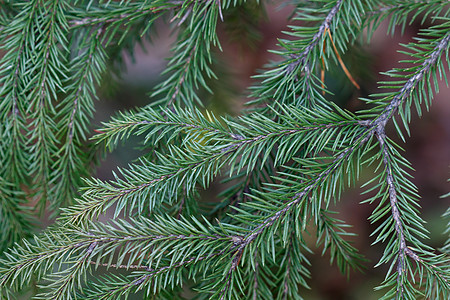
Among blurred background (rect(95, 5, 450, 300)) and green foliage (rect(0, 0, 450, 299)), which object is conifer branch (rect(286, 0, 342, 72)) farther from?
blurred background (rect(95, 5, 450, 300))

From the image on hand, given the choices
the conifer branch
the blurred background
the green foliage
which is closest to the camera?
the green foliage

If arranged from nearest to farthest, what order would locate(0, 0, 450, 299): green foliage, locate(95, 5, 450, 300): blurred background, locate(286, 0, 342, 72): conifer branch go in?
locate(0, 0, 450, 299): green foliage → locate(286, 0, 342, 72): conifer branch → locate(95, 5, 450, 300): blurred background

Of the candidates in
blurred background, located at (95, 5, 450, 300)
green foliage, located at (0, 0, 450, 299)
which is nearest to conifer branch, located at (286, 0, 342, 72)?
green foliage, located at (0, 0, 450, 299)

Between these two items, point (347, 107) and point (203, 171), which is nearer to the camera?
point (203, 171)

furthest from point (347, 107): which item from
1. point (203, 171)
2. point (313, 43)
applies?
point (203, 171)

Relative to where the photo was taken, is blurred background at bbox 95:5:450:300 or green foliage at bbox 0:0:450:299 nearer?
green foliage at bbox 0:0:450:299

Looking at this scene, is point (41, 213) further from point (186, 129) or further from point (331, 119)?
point (331, 119)

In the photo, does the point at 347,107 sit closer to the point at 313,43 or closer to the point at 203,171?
the point at 313,43
